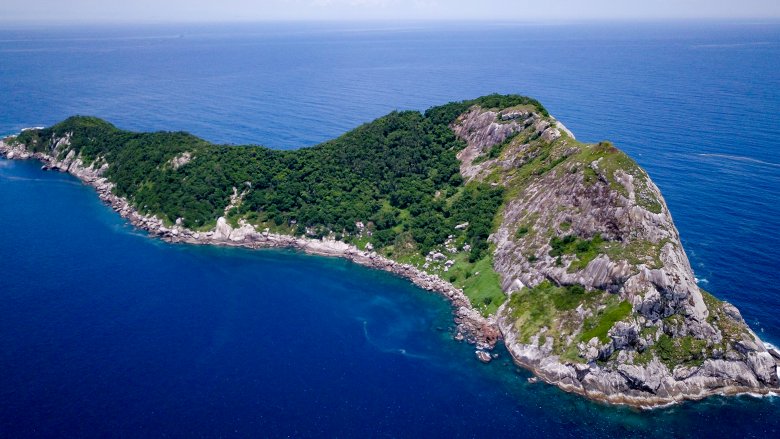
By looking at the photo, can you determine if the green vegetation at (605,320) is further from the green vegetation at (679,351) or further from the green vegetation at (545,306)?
the green vegetation at (679,351)

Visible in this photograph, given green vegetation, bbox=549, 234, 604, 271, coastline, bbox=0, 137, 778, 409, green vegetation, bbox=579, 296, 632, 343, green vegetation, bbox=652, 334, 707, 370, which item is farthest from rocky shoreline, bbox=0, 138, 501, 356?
green vegetation, bbox=652, 334, 707, 370

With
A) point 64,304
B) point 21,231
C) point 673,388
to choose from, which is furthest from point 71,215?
point 673,388

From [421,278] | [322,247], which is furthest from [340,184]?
[421,278]

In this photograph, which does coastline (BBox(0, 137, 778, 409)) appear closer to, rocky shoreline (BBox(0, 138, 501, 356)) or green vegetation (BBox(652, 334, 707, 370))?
rocky shoreline (BBox(0, 138, 501, 356))

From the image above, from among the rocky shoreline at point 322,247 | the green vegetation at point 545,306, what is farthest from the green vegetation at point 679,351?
the rocky shoreline at point 322,247

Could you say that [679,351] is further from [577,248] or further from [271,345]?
[271,345]

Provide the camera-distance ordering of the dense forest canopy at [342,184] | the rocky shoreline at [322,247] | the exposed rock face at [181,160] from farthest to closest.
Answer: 1. the exposed rock face at [181,160]
2. the dense forest canopy at [342,184]
3. the rocky shoreline at [322,247]
